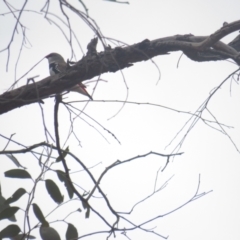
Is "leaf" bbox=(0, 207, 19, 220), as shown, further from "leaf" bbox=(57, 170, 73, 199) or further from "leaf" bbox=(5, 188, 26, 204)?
"leaf" bbox=(57, 170, 73, 199)

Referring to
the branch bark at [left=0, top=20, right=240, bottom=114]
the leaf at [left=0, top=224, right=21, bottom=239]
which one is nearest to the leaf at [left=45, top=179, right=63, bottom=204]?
the leaf at [left=0, top=224, right=21, bottom=239]

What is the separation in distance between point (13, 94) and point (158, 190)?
2.54ft

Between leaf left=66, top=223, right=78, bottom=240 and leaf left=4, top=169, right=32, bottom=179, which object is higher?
leaf left=4, top=169, right=32, bottom=179

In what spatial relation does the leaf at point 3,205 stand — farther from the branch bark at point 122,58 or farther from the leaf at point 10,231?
the branch bark at point 122,58

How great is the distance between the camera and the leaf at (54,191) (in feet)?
6.37

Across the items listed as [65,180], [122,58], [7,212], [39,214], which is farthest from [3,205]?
[122,58]

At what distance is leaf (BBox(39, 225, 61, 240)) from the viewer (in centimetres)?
181

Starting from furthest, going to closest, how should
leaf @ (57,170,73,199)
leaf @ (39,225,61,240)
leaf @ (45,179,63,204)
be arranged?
leaf @ (57,170,73,199)
leaf @ (45,179,63,204)
leaf @ (39,225,61,240)

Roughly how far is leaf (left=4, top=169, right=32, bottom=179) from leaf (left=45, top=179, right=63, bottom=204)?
0.28 ft

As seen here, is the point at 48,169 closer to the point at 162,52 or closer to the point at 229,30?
the point at 162,52

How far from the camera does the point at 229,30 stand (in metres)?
1.99

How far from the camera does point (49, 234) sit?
1812 millimetres

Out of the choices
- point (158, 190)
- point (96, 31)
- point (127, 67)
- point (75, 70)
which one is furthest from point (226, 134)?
point (96, 31)

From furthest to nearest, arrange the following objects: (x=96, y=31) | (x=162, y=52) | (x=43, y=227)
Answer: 1. (x=162, y=52)
2. (x=43, y=227)
3. (x=96, y=31)
